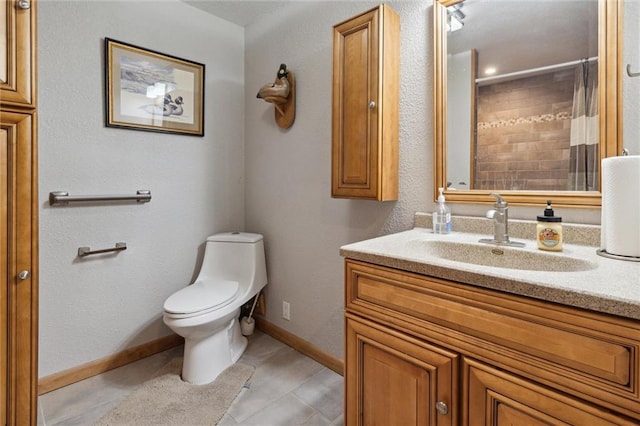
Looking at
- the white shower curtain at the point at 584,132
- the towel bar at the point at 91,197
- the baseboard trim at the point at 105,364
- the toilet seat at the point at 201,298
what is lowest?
the baseboard trim at the point at 105,364

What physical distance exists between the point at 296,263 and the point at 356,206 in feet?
2.00

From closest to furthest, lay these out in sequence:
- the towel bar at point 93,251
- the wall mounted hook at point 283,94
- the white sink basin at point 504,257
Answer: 1. the white sink basin at point 504,257
2. the towel bar at point 93,251
3. the wall mounted hook at point 283,94

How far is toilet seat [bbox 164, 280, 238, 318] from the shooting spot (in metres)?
1.63

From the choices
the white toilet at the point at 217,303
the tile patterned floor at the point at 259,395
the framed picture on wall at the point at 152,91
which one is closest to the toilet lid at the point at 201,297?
the white toilet at the point at 217,303

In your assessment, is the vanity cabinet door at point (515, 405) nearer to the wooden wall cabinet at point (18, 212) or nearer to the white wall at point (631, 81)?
the white wall at point (631, 81)

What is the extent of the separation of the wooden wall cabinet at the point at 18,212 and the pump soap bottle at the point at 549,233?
176cm

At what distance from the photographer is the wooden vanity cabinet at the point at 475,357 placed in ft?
2.15

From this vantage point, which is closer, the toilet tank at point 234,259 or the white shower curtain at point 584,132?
the white shower curtain at point 584,132

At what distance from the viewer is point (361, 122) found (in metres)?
1.48

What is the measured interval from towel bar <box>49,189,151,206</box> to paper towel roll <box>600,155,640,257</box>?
2143 mm

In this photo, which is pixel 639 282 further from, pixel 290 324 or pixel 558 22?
pixel 290 324

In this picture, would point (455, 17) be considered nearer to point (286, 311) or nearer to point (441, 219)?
point (441, 219)

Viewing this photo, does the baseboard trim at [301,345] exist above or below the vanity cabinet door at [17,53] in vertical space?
below

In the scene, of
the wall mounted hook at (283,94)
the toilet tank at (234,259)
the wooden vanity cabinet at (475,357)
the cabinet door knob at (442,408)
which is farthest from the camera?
the toilet tank at (234,259)
